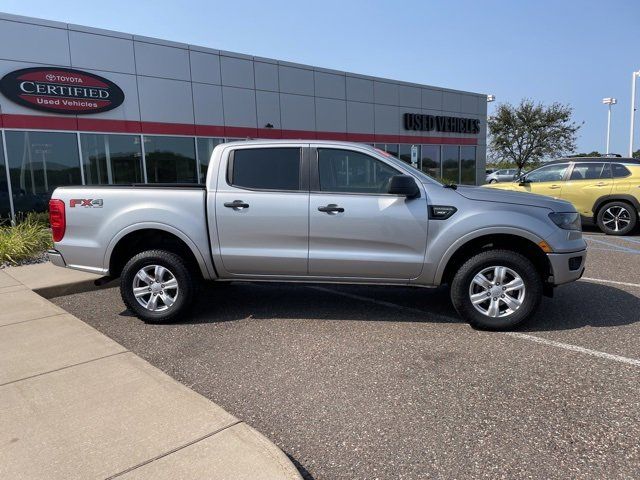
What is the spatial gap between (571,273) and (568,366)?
1.15 metres

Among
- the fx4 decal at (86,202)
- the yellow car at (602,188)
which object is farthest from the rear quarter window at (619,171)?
the fx4 decal at (86,202)

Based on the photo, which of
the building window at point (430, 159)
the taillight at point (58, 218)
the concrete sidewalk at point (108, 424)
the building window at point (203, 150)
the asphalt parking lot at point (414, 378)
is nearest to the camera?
the concrete sidewalk at point (108, 424)

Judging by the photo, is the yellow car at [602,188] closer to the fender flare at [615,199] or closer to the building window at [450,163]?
the fender flare at [615,199]

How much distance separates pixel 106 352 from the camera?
4.00 meters

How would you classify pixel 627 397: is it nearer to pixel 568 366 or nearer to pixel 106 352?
pixel 568 366

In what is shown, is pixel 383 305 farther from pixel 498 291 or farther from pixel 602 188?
pixel 602 188

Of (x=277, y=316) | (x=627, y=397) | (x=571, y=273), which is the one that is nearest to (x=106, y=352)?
(x=277, y=316)

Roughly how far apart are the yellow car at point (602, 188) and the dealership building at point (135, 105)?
10.3m

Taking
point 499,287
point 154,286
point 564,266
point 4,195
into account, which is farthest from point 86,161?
point 564,266

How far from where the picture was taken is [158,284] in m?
4.95

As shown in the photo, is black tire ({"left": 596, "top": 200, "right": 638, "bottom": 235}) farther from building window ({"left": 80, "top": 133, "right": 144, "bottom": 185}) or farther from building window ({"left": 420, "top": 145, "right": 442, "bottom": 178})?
building window ({"left": 420, "top": 145, "right": 442, "bottom": 178})

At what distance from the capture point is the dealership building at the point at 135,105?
1277cm

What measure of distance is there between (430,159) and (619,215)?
14.7m

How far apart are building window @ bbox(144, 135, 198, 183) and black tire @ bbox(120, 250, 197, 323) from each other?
35.9ft
